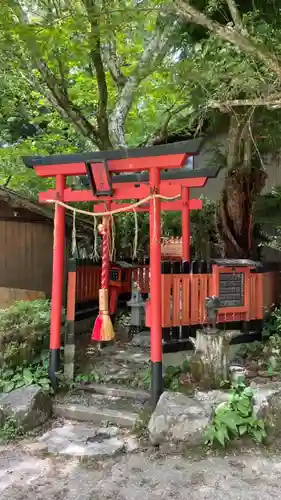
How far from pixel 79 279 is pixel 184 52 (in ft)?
16.3

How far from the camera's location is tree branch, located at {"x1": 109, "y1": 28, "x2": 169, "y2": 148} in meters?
8.25

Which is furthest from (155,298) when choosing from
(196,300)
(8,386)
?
(8,386)

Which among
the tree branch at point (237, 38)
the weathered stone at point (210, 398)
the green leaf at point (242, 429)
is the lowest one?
the green leaf at point (242, 429)

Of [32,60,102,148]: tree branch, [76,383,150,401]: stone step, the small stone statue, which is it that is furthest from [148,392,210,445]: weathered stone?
[32,60,102,148]: tree branch

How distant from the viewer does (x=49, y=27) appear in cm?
609

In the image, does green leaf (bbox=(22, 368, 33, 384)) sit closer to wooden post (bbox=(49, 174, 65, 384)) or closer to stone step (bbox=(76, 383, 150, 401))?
wooden post (bbox=(49, 174, 65, 384))

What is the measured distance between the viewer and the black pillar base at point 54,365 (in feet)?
20.2

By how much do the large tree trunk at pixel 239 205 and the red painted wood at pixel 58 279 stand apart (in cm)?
425

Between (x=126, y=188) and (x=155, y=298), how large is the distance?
1768 millimetres

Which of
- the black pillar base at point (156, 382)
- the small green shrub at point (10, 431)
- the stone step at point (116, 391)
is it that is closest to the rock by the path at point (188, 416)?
the black pillar base at point (156, 382)

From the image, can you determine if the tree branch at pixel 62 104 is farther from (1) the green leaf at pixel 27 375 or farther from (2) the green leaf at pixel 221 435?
(2) the green leaf at pixel 221 435

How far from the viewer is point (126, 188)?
6277mm

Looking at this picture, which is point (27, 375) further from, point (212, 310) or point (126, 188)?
point (126, 188)

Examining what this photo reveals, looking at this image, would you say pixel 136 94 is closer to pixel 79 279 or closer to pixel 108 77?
pixel 108 77
